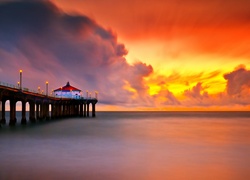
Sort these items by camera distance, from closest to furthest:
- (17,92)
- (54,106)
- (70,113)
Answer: (17,92) → (54,106) → (70,113)

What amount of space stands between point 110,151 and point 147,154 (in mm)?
3493

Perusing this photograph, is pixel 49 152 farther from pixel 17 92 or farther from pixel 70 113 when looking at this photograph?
pixel 70 113

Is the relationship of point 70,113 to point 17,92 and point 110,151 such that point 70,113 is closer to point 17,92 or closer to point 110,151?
point 17,92

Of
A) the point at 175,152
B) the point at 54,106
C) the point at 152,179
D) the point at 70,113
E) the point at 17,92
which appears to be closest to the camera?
the point at 152,179

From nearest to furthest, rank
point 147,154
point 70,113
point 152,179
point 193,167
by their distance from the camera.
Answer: point 152,179 → point 193,167 → point 147,154 → point 70,113

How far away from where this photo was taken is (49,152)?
2611cm

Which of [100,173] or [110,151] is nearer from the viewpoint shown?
[100,173]

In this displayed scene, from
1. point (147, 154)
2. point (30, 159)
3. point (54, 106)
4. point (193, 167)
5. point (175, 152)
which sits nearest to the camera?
point (193, 167)

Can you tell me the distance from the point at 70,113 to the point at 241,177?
3994 inches

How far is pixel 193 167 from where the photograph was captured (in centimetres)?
2022

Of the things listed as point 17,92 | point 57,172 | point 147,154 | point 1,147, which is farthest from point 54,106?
point 57,172

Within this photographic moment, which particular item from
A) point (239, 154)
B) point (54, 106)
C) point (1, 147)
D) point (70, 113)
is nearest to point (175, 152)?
point (239, 154)

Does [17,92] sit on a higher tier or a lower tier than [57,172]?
higher

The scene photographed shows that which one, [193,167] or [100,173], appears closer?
[100,173]
